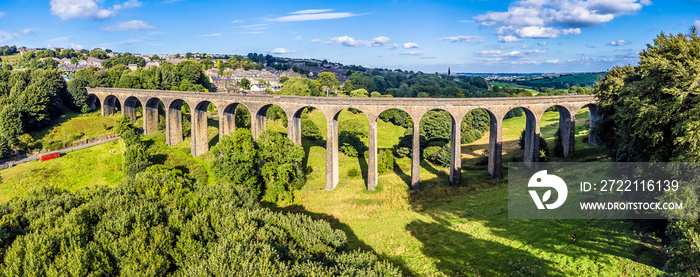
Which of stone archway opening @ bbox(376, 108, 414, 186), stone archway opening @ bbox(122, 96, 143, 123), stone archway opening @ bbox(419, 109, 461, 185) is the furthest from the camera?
stone archway opening @ bbox(122, 96, 143, 123)

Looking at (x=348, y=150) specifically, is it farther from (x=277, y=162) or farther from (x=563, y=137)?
(x=563, y=137)

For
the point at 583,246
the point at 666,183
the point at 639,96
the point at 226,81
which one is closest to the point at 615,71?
the point at 639,96

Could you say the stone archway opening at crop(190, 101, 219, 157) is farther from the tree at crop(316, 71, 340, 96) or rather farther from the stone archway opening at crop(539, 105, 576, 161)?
the tree at crop(316, 71, 340, 96)

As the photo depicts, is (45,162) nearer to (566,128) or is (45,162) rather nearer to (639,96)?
(639,96)

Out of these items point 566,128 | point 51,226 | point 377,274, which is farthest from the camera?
point 566,128

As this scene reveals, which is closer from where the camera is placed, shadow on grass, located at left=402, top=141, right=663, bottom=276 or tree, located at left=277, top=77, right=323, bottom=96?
shadow on grass, located at left=402, top=141, right=663, bottom=276

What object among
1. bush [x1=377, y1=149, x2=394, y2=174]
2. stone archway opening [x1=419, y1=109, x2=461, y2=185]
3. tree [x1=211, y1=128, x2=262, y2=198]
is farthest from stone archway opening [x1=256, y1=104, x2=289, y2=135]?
stone archway opening [x1=419, y1=109, x2=461, y2=185]
